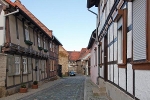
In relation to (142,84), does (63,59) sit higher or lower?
lower

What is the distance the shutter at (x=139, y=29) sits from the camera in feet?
14.9

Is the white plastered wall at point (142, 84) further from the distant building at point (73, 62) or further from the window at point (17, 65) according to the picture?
the distant building at point (73, 62)

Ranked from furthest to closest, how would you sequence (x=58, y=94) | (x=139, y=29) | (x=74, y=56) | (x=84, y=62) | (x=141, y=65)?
1. (x=74, y=56)
2. (x=84, y=62)
3. (x=58, y=94)
4. (x=139, y=29)
5. (x=141, y=65)

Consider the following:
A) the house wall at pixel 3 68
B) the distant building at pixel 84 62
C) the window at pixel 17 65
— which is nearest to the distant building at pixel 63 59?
the distant building at pixel 84 62

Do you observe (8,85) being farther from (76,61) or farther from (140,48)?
(76,61)

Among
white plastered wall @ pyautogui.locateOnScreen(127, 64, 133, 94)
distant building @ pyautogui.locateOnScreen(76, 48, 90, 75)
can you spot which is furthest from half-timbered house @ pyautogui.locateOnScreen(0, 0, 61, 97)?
distant building @ pyautogui.locateOnScreen(76, 48, 90, 75)

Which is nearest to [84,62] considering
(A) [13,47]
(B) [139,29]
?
(A) [13,47]

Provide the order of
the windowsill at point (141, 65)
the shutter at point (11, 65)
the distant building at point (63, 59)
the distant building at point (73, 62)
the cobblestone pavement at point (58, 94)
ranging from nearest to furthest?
1. the windowsill at point (141, 65)
2. the cobblestone pavement at point (58, 94)
3. the shutter at point (11, 65)
4. the distant building at point (63, 59)
5. the distant building at point (73, 62)

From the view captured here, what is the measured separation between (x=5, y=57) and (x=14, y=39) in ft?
5.49

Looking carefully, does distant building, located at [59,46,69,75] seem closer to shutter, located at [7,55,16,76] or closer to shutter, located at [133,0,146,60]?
shutter, located at [7,55,16,76]

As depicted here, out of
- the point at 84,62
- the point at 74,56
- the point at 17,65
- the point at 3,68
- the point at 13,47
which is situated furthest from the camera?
the point at 74,56

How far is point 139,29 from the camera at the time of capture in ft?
15.8

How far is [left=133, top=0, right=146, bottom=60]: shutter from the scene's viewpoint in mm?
4545

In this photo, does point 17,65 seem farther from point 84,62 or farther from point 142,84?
point 84,62
